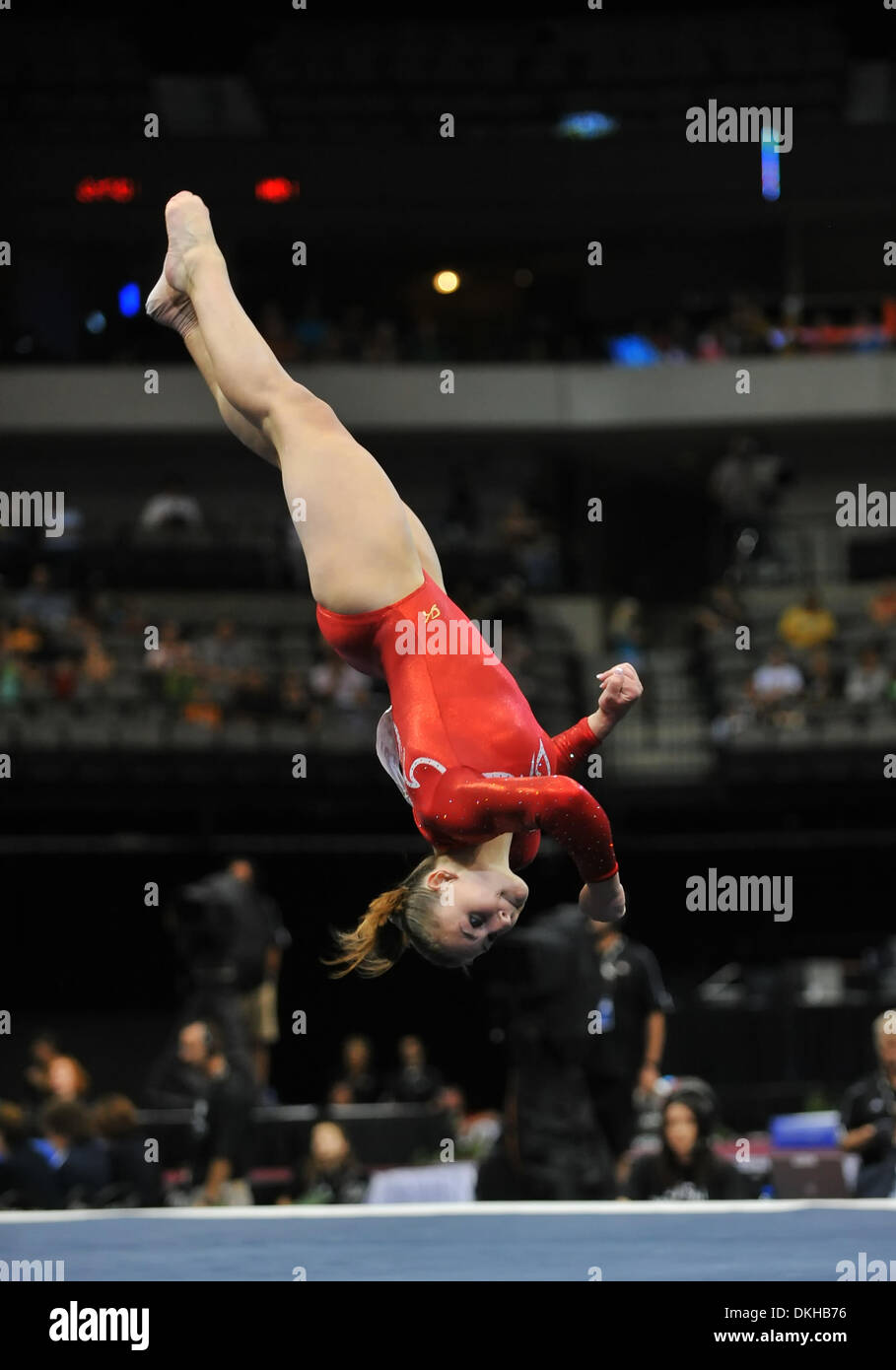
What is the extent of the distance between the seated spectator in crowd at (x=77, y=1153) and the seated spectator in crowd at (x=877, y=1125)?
2977mm

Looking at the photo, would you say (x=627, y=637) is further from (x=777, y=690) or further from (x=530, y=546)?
(x=777, y=690)

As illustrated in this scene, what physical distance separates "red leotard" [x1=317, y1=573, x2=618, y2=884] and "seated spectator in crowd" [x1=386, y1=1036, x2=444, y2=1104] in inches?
208

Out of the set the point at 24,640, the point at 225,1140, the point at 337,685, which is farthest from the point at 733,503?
the point at 225,1140

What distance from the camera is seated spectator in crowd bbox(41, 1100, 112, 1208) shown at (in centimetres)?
731

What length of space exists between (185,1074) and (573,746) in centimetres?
445

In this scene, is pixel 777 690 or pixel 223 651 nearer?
pixel 777 690

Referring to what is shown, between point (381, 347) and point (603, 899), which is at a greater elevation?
point (381, 347)

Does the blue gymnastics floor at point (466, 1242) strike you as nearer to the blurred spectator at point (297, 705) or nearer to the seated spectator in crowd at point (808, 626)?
the blurred spectator at point (297, 705)

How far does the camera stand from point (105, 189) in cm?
1554

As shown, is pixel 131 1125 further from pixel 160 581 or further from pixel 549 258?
pixel 549 258

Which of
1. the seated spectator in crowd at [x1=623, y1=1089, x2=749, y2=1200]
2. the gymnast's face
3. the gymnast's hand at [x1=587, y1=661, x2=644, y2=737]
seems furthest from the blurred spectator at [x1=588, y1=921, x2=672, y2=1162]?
the gymnast's face

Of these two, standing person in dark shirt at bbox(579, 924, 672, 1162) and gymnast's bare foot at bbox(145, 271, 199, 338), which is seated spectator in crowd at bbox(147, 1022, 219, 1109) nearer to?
standing person in dark shirt at bbox(579, 924, 672, 1162)

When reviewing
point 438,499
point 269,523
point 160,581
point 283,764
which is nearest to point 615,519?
point 438,499
